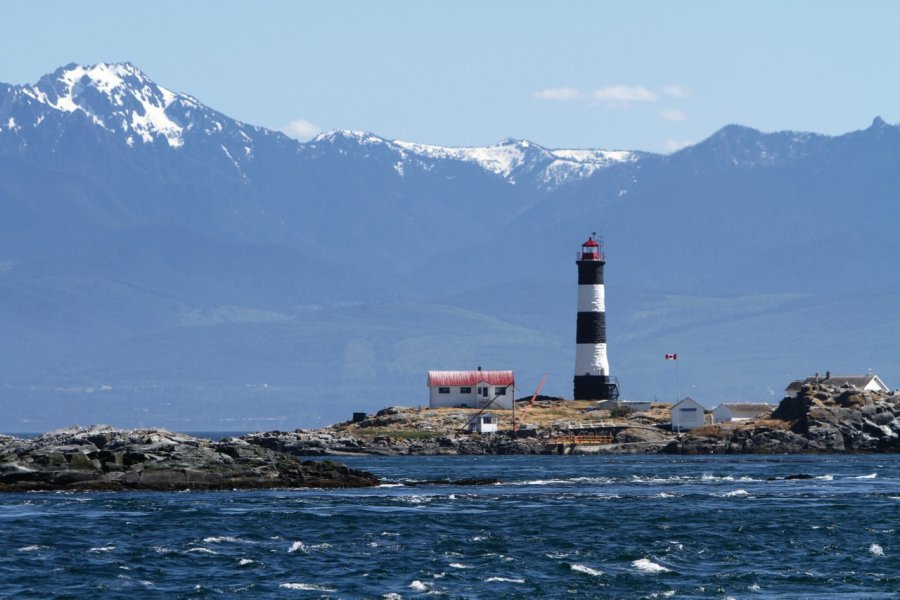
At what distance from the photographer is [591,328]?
16338 centimetres

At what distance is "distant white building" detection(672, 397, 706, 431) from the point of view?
15262 cm

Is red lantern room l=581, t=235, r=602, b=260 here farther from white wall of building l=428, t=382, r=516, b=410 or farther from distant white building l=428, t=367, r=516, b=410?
white wall of building l=428, t=382, r=516, b=410

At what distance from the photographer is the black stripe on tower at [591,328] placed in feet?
536

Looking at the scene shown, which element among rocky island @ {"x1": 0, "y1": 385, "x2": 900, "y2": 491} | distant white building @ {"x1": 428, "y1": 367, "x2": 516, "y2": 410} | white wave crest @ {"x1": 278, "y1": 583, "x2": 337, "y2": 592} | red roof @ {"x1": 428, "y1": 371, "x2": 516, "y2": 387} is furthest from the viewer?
red roof @ {"x1": 428, "y1": 371, "x2": 516, "y2": 387}

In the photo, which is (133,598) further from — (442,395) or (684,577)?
(442,395)

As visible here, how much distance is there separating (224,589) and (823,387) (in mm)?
101503

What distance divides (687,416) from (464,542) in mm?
88588

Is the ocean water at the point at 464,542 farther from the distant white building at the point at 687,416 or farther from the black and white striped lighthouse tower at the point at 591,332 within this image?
the black and white striped lighthouse tower at the point at 591,332

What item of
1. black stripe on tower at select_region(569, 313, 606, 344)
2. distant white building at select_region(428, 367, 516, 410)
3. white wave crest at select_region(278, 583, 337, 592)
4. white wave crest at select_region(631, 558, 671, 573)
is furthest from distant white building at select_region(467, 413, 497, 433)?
white wave crest at select_region(278, 583, 337, 592)

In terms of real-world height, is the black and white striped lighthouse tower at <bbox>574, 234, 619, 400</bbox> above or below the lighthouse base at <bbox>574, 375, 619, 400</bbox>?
above

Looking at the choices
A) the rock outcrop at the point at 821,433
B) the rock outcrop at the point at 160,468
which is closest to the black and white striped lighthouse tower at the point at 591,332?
the rock outcrop at the point at 821,433

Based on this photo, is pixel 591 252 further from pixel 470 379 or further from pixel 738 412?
pixel 738 412

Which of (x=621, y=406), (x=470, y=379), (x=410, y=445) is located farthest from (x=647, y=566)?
(x=470, y=379)

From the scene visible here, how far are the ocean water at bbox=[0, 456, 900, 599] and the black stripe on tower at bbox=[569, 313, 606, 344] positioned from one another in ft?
222
